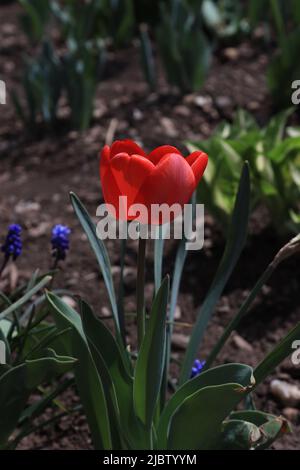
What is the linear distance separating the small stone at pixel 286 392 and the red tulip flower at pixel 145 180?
0.82 meters

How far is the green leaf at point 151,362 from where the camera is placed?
51.3 inches

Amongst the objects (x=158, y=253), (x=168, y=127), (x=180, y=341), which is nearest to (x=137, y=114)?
(x=168, y=127)

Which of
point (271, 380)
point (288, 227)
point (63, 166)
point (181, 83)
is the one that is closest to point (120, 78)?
point (181, 83)

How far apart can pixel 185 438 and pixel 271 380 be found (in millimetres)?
623

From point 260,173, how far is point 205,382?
A: 3.06 ft

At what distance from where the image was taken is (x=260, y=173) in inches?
87.1

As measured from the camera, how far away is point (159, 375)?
4.49ft

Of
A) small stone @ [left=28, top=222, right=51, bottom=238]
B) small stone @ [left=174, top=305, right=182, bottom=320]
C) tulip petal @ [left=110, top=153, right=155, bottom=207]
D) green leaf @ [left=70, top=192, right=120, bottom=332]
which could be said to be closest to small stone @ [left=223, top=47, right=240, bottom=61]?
small stone @ [left=28, top=222, right=51, bottom=238]

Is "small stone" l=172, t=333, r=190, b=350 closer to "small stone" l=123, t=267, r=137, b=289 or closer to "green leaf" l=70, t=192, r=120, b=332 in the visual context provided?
"small stone" l=123, t=267, r=137, b=289

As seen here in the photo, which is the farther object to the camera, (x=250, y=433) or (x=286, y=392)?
(x=286, y=392)

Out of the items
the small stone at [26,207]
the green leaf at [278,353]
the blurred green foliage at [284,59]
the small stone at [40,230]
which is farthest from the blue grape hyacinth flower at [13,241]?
the blurred green foliage at [284,59]

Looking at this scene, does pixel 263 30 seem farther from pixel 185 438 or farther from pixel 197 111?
pixel 185 438

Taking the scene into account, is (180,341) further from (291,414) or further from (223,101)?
(223,101)

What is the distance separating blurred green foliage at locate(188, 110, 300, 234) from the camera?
2209 millimetres
